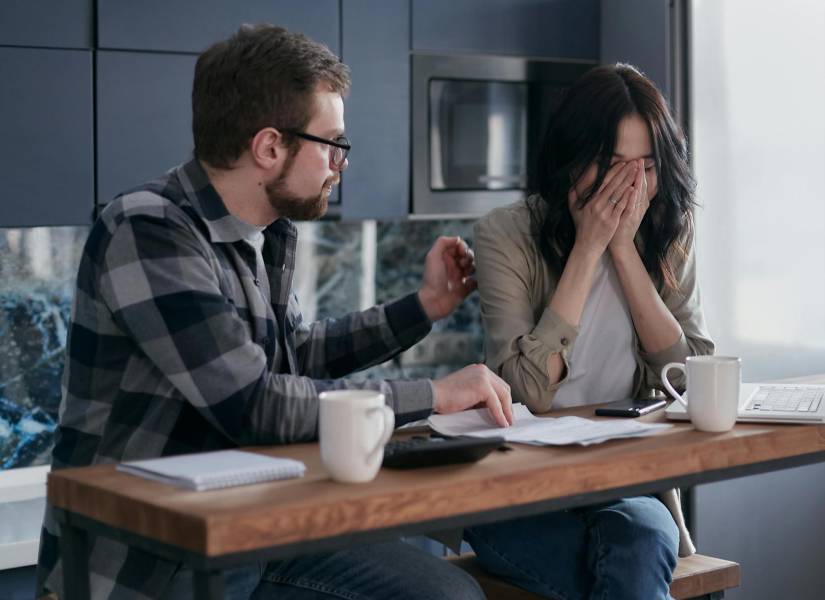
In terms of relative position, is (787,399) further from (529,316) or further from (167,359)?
(167,359)

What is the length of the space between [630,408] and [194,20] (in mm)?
1616

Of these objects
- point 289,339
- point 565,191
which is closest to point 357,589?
point 289,339

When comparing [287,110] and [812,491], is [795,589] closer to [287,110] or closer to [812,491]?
[812,491]

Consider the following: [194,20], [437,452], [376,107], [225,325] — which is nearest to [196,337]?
[225,325]

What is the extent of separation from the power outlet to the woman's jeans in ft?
5.47

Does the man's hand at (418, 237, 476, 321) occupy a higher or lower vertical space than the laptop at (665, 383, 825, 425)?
higher

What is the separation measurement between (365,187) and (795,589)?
5.30 feet

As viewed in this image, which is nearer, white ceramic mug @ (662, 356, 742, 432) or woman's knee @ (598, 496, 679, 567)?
white ceramic mug @ (662, 356, 742, 432)

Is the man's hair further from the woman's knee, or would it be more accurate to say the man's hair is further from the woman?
the woman's knee

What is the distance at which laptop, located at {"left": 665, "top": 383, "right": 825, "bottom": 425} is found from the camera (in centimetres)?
181

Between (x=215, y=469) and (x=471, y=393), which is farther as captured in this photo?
(x=471, y=393)

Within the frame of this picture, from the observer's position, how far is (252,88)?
73.3 inches

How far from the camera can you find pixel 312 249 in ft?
12.0

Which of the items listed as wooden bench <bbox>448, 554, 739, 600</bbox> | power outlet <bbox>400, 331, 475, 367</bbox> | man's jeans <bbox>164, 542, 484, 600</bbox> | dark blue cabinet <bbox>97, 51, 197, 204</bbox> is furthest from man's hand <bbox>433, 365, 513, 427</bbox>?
power outlet <bbox>400, 331, 475, 367</bbox>
